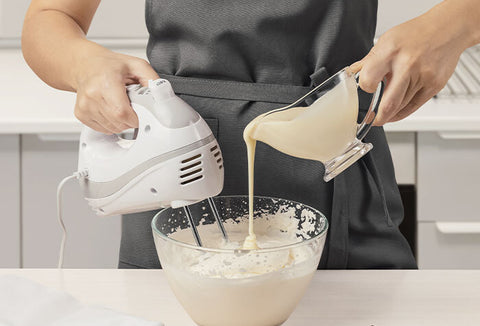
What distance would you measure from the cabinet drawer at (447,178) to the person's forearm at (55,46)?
880mm

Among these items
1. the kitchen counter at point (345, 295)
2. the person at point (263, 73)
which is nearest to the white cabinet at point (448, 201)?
the person at point (263, 73)

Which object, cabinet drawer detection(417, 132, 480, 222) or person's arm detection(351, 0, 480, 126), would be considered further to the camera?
cabinet drawer detection(417, 132, 480, 222)

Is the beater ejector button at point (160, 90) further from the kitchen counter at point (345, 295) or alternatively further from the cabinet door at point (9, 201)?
the cabinet door at point (9, 201)

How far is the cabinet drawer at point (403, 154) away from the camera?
5.12 feet

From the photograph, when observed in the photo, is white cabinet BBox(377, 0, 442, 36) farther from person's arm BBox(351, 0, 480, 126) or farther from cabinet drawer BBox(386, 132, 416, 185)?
person's arm BBox(351, 0, 480, 126)

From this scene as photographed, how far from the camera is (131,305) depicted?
2.61ft

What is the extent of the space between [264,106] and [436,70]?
27 centimetres

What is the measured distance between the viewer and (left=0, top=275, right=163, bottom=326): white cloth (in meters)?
0.68

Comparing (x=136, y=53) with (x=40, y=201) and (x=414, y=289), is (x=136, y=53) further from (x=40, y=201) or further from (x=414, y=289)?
(x=414, y=289)

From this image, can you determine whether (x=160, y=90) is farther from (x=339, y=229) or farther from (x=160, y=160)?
(x=339, y=229)

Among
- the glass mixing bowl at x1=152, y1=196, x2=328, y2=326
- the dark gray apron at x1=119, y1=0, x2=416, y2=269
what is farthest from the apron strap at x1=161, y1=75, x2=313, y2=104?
the glass mixing bowl at x1=152, y1=196, x2=328, y2=326

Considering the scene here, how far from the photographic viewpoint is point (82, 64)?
0.85 metres

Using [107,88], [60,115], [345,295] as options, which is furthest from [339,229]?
[60,115]

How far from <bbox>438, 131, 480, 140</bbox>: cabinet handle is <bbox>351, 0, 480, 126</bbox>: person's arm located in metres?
0.75
